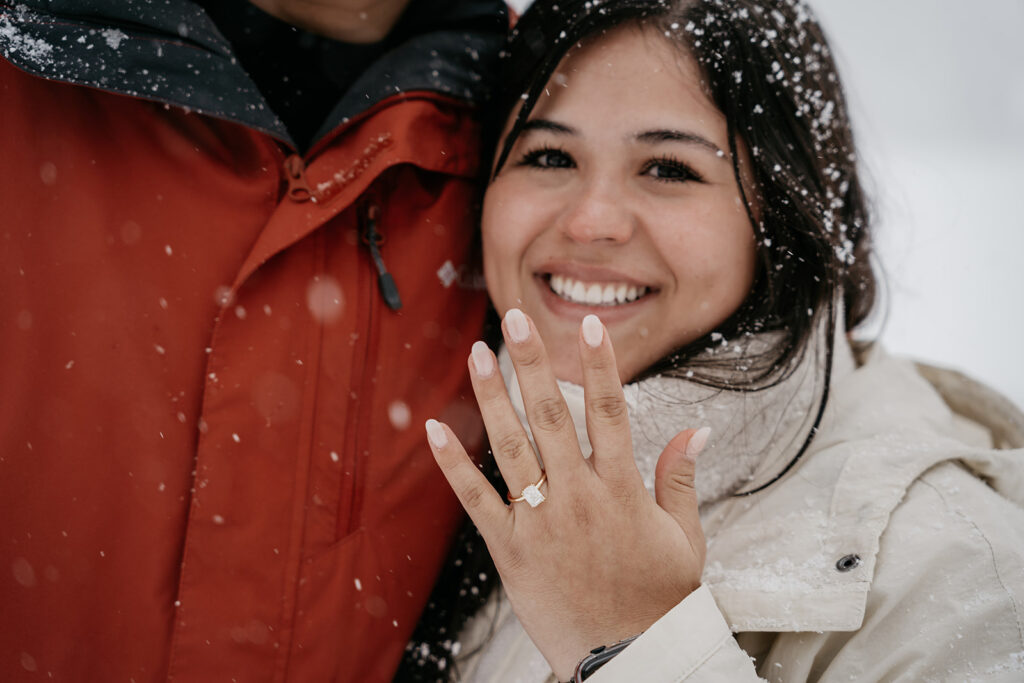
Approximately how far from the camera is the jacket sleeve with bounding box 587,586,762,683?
3.57 feet

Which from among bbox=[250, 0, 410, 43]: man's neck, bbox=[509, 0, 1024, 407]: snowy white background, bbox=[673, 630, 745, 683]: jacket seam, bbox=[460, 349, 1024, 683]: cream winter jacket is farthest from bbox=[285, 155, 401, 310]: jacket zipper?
bbox=[509, 0, 1024, 407]: snowy white background

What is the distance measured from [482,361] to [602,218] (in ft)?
1.93

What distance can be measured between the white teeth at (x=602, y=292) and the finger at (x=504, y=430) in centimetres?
59

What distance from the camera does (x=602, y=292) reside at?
1664 mm

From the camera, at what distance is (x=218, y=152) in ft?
4.83

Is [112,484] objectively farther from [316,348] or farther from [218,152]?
[218,152]

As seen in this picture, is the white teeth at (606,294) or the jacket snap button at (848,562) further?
the white teeth at (606,294)

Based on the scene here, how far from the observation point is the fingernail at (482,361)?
110cm

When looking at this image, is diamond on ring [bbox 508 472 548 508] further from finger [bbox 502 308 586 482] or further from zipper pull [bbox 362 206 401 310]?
zipper pull [bbox 362 206 401 310]

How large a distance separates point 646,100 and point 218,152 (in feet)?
3.06

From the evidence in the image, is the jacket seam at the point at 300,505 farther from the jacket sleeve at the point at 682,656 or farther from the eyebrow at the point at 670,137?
the eyebrow at the point at 670,137

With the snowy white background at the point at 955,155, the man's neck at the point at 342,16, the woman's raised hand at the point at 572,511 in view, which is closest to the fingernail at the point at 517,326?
the woman's raised hand at the point at 572,511

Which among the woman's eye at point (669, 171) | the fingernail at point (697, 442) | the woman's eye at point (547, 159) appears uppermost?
the woman's eye at point (669, 171)

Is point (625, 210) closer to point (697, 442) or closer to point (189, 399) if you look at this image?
point (697, 442)
